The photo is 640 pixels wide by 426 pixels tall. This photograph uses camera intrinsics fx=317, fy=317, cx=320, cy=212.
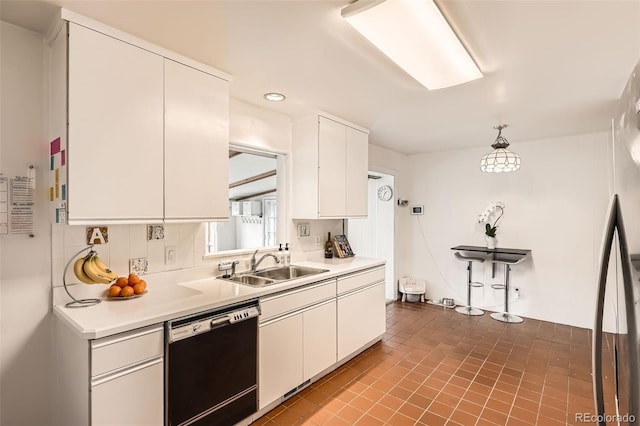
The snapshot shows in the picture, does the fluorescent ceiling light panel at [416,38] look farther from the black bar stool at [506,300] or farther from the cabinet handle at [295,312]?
the black bar stool at [506,300]

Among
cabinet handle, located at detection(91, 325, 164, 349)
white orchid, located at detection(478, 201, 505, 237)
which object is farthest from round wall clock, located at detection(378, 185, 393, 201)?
cabinet handle, located at detection(91, 325, 164, 349)

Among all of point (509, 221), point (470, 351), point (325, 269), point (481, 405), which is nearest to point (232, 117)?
point (325, 269)

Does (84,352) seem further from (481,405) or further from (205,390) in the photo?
(481,405)

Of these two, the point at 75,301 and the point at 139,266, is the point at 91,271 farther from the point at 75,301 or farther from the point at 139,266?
the point at 139,266

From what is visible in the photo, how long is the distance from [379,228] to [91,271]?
421cm

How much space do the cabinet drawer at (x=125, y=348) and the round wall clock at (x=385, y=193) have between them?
4.09 meters

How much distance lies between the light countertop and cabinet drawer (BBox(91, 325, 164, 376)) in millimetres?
43

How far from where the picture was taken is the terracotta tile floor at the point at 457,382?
2.25 metres

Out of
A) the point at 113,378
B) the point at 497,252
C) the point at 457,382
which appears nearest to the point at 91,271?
the point at 113,378

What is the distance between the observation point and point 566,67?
2.15m

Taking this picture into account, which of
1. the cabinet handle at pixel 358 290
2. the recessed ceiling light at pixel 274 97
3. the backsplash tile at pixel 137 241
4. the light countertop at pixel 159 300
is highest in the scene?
the recessed ceiling light at pixel 274 97

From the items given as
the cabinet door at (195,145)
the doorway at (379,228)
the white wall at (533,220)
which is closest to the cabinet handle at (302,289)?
the cabinet door at (195,145)

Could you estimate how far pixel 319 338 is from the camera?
266cm

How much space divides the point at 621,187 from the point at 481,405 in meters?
2.20
